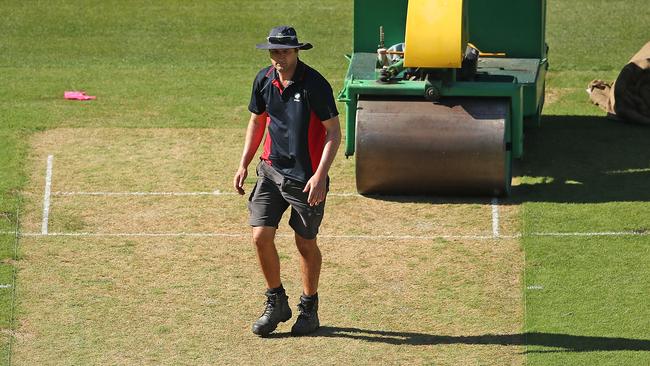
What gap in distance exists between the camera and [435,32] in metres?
12.4

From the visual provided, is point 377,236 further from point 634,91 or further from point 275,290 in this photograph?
point 634,91

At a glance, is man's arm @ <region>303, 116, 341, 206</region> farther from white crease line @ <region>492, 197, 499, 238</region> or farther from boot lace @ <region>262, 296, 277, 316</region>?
white crease line @ <region>492, 197, 499, 238</region>

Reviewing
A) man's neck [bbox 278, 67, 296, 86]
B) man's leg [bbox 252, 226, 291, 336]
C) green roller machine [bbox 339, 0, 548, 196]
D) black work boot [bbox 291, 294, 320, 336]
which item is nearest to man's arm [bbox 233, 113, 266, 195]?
man's neck [bbox 278, 67, 296, 86]

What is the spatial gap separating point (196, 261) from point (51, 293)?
134cm

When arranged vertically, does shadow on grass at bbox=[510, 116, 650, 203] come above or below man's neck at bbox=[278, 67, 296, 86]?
below

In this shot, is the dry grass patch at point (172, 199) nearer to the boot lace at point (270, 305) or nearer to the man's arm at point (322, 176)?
the boot lace at point (270, 305)

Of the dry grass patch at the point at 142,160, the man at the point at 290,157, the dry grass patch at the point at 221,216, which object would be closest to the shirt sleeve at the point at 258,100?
the man at the point at 290,157

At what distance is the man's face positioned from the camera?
31.6 ft

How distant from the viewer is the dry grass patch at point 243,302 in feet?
31.6

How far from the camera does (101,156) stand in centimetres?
1442

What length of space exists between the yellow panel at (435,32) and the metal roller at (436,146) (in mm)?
566

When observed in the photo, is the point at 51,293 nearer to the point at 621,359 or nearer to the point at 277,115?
the point at 277,115

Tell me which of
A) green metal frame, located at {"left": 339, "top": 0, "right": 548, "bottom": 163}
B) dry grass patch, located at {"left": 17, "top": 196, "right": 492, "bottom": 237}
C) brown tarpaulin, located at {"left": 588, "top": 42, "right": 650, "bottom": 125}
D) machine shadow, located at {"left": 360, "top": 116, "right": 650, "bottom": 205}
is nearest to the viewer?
dry grass patch, located at {"left": 17, "top": 196, "right": 492, "bottom": 237}

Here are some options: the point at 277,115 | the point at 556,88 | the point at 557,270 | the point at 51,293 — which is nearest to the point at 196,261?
the point at 51,293
